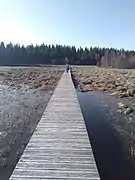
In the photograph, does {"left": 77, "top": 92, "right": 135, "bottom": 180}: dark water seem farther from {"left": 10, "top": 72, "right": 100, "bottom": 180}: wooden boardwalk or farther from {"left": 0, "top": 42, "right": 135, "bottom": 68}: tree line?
{"left": 0, "top": 42, "right": 135, "bottom": 68}: tree line

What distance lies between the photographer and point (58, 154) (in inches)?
262

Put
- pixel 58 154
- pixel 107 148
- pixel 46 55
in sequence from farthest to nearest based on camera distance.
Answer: pixel 46 55 < pixel 107 148 < pixel 58 154

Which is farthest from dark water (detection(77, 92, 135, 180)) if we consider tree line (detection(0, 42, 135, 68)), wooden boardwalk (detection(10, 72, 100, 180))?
tree line (detection(0, 42, 135, 68))

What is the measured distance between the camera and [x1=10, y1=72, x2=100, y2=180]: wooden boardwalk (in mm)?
5543

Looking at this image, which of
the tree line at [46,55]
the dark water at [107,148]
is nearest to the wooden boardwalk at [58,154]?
the dark water at [107,148]

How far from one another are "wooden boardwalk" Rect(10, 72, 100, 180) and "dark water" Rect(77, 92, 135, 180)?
37.4 inches

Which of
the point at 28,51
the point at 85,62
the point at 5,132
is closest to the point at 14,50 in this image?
the point at 28,51

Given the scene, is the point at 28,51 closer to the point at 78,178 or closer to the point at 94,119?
the point at 94,119

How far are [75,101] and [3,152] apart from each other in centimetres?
678

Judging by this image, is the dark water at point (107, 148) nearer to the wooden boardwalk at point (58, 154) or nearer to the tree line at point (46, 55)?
the wooden boardwalk at point (58, 154)

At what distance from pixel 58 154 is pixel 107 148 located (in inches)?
120

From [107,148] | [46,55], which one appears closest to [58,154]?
[107,148]

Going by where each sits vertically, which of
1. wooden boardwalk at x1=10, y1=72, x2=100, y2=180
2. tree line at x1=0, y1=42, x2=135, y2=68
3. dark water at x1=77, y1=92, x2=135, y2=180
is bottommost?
dark water at x1=77, y1=92, x2=135, y2=180

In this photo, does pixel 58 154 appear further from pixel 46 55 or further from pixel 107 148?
pixel 46 55
